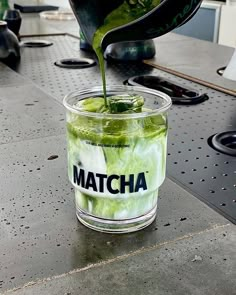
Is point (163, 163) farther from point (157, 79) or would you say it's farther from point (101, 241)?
point (157, 79)

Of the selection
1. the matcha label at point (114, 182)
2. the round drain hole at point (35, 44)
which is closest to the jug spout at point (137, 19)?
the matcha label at point (114, 182)

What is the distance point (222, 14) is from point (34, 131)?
2780 mm

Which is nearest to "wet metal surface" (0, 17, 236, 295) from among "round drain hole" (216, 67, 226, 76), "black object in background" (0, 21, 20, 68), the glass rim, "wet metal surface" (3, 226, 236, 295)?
"wet metal surface" (3, 226, 236, 295)

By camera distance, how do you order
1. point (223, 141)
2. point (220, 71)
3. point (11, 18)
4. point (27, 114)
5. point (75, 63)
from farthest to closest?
point (11, 18) → point (75, 63) → point (220, 71) → point (27, 114) → point (223, 141)

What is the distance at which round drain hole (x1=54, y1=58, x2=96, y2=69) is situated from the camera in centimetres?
150

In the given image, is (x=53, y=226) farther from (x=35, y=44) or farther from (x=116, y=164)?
(x=35, y=44)

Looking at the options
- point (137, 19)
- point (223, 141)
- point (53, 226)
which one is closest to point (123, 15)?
point (137, 19)

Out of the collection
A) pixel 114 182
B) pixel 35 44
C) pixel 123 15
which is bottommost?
→ pixel 35 44

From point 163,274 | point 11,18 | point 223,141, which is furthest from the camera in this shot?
point 11,18

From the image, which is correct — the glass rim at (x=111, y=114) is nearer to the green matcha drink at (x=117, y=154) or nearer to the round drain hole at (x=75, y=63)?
the green matcha drink at (x=117, y=154)

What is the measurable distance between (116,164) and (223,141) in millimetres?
432

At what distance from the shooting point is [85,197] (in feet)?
1.85

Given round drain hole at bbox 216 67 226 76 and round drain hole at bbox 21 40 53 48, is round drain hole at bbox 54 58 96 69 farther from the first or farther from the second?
round drain hole at bbox 216 67 226 76

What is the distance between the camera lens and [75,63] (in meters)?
1.57
